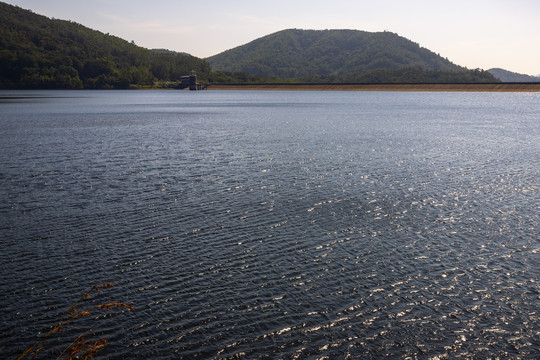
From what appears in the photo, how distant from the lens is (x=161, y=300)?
57.9 feet

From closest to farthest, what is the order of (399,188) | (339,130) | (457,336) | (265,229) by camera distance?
(457,336) → (265,229) → (399,188) → (339,130)

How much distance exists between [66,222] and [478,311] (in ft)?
75.7

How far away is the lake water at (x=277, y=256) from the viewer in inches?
596

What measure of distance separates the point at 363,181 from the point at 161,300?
26258mm

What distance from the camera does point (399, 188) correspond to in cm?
3769

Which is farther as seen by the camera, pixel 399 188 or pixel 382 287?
pixel 399 188

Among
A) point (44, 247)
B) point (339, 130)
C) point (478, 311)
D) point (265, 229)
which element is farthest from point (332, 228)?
point (339, 130)

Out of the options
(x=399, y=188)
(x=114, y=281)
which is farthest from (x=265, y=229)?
(x=399, y=188)

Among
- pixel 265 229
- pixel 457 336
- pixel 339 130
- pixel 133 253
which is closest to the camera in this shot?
pixel 457 336

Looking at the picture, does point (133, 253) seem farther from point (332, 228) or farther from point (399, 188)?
point (399, 188)

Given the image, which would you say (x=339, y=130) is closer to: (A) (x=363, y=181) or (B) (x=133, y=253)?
(A) (x=363, y=181)

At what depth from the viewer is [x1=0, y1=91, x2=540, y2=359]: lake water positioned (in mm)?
15141

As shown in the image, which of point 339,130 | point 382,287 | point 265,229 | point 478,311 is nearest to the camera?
point 478,311

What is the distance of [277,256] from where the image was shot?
73.6 ft
